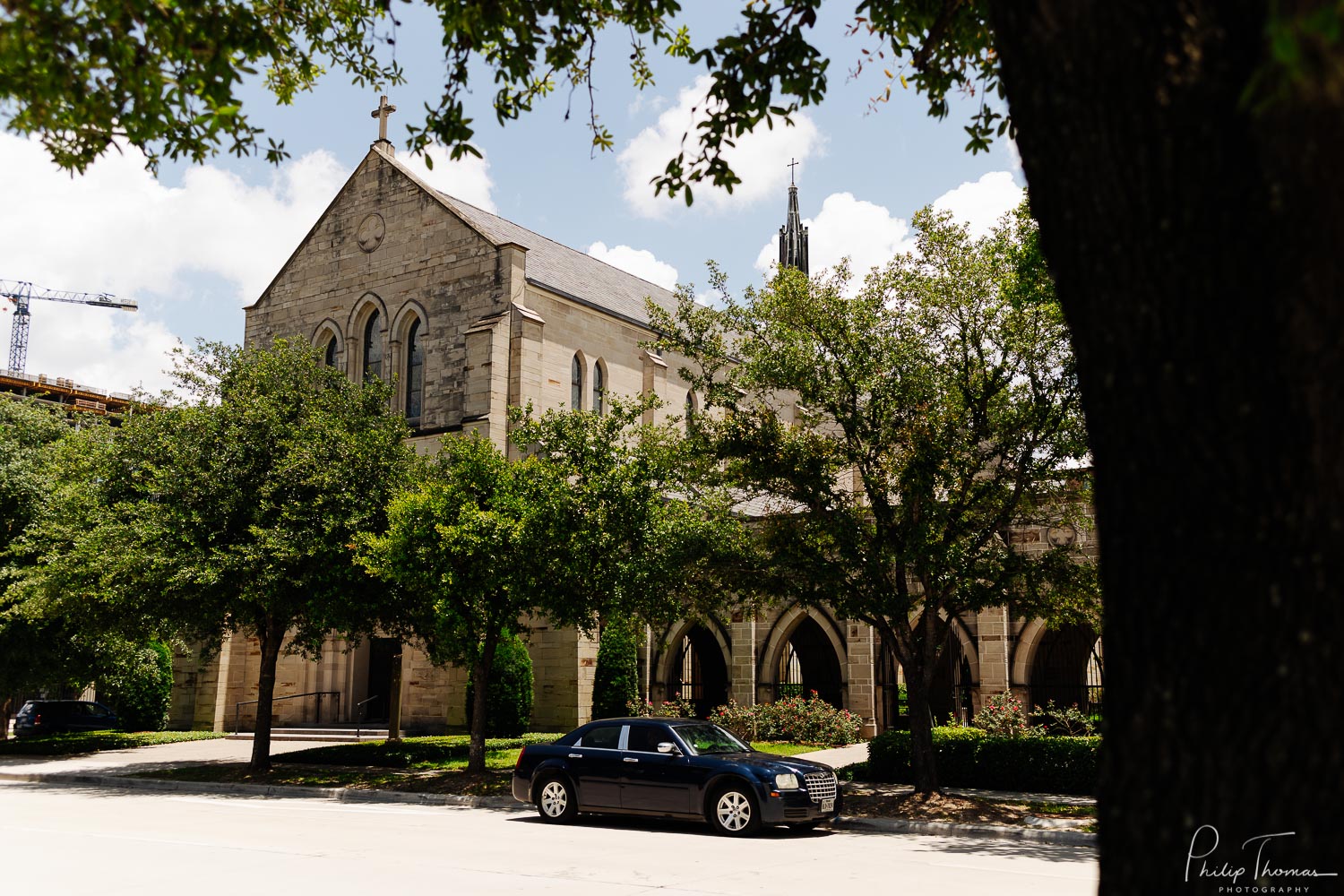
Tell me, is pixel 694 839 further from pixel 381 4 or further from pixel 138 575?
pixel 138 575

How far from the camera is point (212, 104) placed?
563cm

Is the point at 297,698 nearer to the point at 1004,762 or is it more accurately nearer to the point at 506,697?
the point at 506,697

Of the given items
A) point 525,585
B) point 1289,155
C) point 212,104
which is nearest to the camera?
point 1289,155

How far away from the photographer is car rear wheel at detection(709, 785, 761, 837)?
1382 cm

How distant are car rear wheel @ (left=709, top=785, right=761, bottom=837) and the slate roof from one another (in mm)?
20416

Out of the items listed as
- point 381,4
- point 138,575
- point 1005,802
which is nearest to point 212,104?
point 381,4

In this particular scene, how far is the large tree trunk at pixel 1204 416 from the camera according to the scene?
2518 millimetres

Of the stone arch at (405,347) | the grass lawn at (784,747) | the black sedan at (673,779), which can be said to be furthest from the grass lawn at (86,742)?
the black sedan at (673,779)

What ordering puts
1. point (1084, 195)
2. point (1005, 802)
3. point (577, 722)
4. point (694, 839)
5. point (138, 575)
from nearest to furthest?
point (1084, 195), point (694, 839), point (1005, 802), point (138, 575), point (577, 722)

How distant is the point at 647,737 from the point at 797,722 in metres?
12.0

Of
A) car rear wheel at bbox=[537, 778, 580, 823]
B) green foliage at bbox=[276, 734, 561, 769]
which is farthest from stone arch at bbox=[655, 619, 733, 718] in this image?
car rear wheel at bbox=[537, 778, 580, 823]

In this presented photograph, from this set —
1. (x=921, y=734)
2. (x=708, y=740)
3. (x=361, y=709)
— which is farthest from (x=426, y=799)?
(x=361, y=709)

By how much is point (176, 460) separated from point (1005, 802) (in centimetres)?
1715

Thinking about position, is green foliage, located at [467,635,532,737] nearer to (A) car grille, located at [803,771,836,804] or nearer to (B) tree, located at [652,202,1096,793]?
(B) tree, located at [652,202,1096,793]
